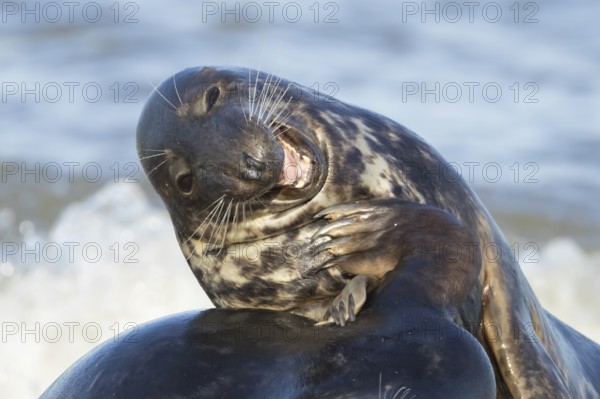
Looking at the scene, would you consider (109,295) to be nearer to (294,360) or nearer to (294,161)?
(294,161)

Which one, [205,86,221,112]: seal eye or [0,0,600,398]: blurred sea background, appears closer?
[205,86,221,112]: seal eye

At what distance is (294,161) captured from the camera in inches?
259

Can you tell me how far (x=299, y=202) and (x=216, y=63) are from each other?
13606mm

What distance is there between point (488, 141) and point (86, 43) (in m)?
7.76

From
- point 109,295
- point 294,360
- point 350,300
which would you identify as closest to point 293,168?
point 350,300

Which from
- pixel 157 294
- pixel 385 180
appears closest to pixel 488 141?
pixel 157 294

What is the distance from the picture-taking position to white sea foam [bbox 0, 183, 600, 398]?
11477mm

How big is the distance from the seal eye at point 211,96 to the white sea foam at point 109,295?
199 inches

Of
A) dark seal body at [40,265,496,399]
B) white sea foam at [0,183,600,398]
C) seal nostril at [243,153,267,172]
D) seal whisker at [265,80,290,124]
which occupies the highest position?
seal whisker at [265,80,290,124]

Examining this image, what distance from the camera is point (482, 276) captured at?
21.4 ft

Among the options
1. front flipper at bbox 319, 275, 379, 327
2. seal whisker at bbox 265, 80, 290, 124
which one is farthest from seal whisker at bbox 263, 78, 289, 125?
front flipper at bbox 319, 275, 379, 327

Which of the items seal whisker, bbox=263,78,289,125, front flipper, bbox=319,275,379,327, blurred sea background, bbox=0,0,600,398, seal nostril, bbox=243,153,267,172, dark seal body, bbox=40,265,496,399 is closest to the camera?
dark seal body, bbox=40,265,496,399

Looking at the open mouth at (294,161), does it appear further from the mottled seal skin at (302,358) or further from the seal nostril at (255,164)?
the mottled seal skin at (302,358)

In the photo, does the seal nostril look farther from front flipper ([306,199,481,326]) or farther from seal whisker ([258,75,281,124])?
front flipper ([306,199,481,326])
